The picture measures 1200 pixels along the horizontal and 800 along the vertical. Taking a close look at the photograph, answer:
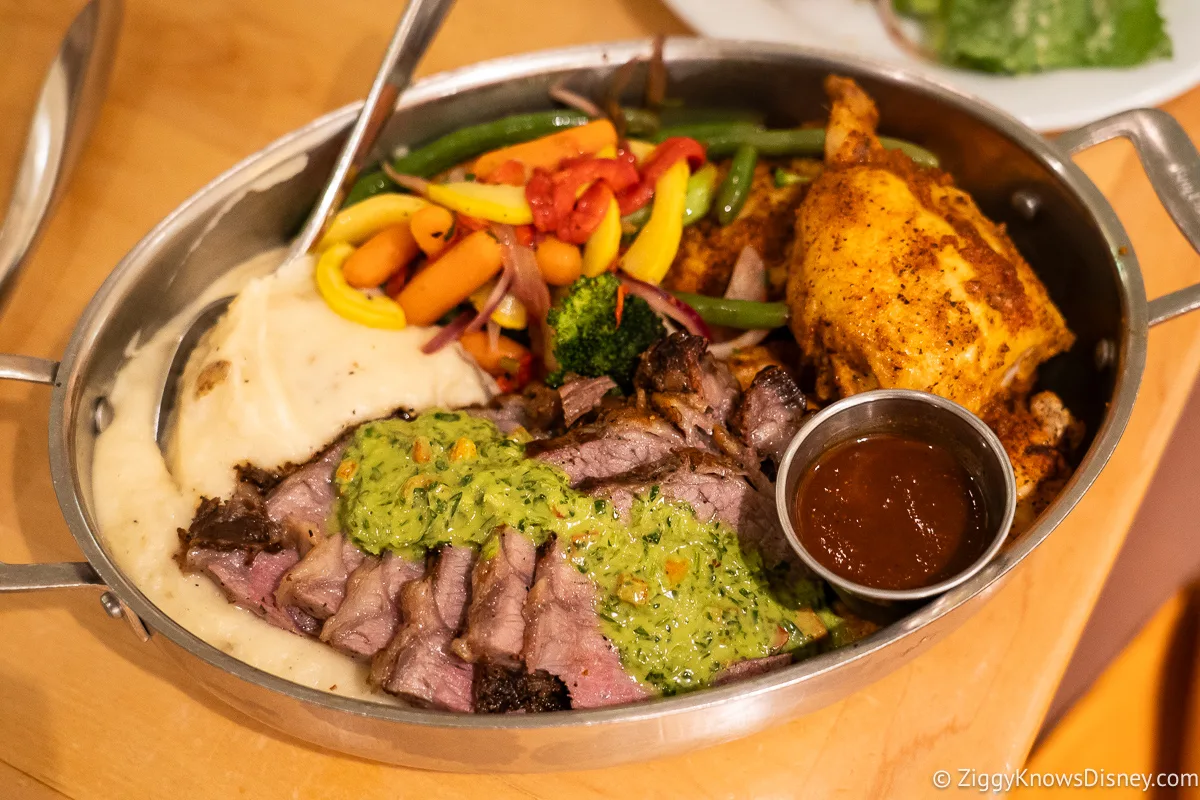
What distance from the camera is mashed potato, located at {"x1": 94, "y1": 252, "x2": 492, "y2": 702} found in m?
2.25

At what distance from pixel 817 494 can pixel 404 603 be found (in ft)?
3.34

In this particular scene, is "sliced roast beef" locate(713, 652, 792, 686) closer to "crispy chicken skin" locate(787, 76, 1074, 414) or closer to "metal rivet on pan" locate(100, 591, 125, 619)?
"crispy chicken skin" locate(787, 76, 1074, 414)

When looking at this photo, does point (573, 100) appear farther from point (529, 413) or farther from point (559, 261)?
point (529, 413)

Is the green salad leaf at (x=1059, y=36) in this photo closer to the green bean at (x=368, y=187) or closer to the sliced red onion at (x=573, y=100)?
the sliced red onion at (x=573, y=100)

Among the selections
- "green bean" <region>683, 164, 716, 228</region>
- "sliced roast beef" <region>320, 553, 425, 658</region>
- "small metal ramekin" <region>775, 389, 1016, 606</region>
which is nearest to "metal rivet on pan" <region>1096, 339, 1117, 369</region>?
"small metal ramekin" <region>775, 389, 1016, 606</region>

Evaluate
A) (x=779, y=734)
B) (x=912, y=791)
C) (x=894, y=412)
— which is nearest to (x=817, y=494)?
(x=894, y=412)

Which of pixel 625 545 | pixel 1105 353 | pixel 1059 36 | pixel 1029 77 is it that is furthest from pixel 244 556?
pixel 1059 36

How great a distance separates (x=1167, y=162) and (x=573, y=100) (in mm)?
1816

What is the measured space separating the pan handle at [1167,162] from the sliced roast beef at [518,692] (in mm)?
1824

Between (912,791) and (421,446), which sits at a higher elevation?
(421,446)

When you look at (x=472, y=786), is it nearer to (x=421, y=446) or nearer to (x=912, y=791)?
(x=421, y=446)

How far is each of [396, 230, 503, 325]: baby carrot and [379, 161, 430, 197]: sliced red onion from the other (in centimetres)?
32

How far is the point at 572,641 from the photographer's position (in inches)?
80.7

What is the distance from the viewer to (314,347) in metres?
2.64
